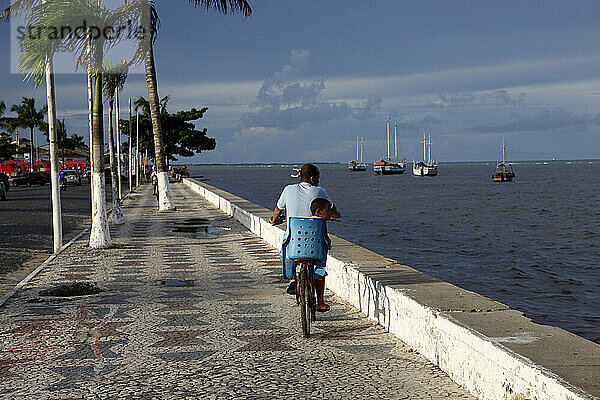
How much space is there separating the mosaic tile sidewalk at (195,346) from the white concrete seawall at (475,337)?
0.17 metres

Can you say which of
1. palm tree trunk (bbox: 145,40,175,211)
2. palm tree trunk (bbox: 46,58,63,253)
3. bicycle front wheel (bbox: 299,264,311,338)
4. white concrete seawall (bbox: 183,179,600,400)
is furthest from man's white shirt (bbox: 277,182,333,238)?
palm tree trunk (bbox: 145,40,175,211)

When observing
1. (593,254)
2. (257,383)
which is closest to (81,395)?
(257,383)

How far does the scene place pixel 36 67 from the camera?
560 inches

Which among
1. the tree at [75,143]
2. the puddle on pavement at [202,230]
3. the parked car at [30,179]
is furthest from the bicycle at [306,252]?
the tree at [75,143]

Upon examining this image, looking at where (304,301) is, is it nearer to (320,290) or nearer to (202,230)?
(320,290)

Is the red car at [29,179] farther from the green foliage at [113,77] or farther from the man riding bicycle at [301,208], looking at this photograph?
the man riding bicycle at [301,208]

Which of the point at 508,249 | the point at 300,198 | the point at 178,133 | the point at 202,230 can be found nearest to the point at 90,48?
the point at 202,230

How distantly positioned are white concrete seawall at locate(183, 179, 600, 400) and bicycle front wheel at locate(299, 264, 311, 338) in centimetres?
81

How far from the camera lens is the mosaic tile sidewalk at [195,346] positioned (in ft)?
17.7

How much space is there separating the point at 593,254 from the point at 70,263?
1927 cm

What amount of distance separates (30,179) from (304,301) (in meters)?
60.1

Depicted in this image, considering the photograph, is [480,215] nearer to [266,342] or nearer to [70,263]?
[70,263]

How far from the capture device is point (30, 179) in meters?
62.5

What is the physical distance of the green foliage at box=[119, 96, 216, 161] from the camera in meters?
80.1
